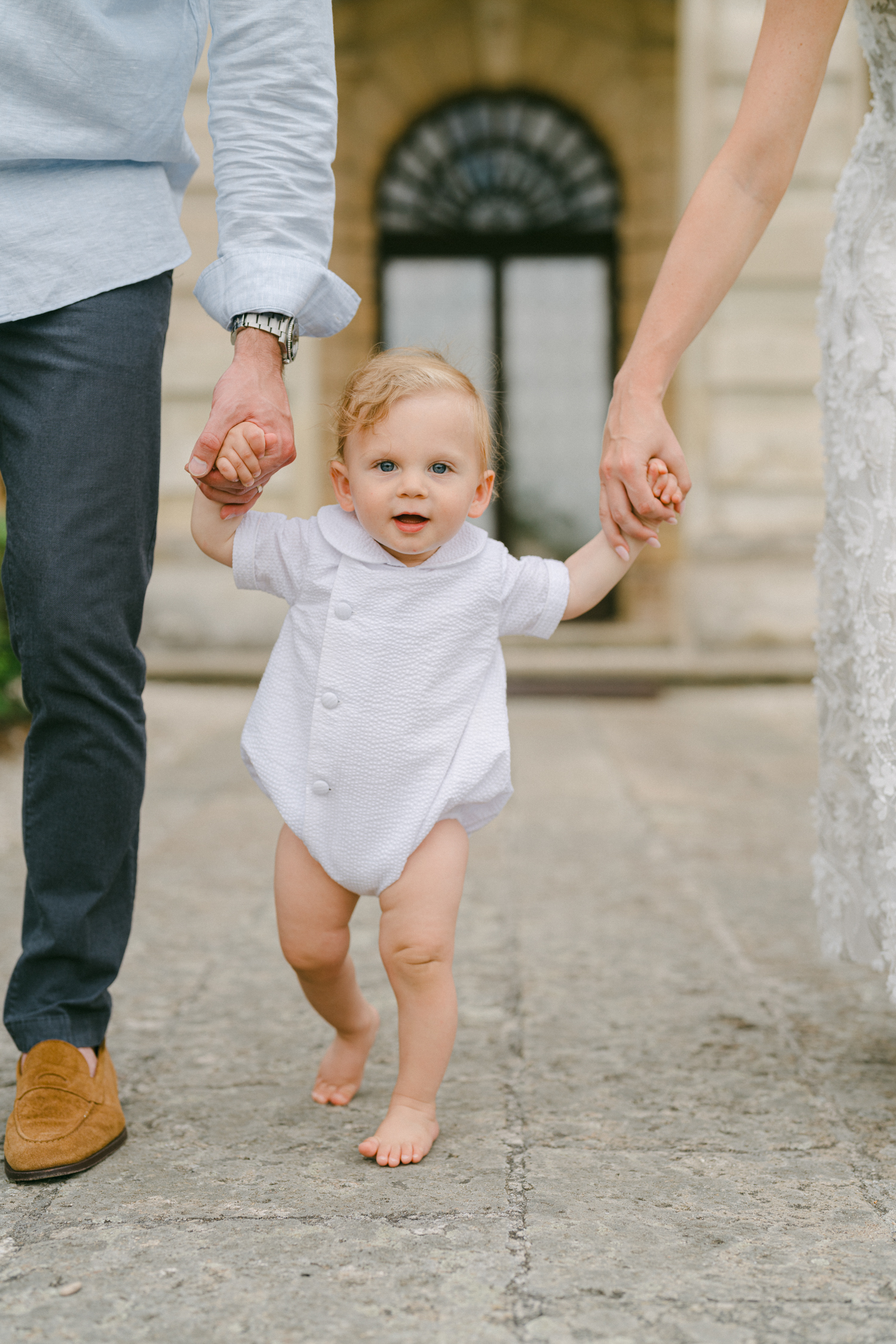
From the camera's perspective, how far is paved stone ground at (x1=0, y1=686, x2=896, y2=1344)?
1408 millimetres

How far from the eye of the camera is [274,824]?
412cm

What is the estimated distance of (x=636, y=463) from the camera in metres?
1.74

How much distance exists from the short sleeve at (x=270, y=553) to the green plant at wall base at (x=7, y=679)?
332 cm

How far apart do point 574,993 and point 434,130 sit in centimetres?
935

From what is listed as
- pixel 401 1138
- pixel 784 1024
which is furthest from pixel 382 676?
pixel 784 1024

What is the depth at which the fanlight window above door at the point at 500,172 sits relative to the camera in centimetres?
1056

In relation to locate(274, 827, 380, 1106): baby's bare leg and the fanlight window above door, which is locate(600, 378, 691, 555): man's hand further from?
the fanlight window above door

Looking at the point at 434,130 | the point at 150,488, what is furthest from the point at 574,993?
the point at 434,130

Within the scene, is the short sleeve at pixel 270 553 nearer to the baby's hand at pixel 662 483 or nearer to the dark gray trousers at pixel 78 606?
the dark gray trousers at pixel 78 606

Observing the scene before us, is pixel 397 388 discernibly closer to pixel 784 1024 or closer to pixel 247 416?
pixel 247 416

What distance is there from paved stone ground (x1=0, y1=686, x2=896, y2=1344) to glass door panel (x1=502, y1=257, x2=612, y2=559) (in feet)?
25.2

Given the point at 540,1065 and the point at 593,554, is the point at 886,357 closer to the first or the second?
the point at 593,554

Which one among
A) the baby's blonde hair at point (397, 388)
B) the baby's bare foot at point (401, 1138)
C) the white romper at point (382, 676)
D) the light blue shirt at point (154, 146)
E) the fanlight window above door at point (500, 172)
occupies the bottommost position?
the baby's bare foot at point (401, 1138)

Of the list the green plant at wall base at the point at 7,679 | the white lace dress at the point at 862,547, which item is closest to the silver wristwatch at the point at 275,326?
the white lace dress at the point at 862,547
